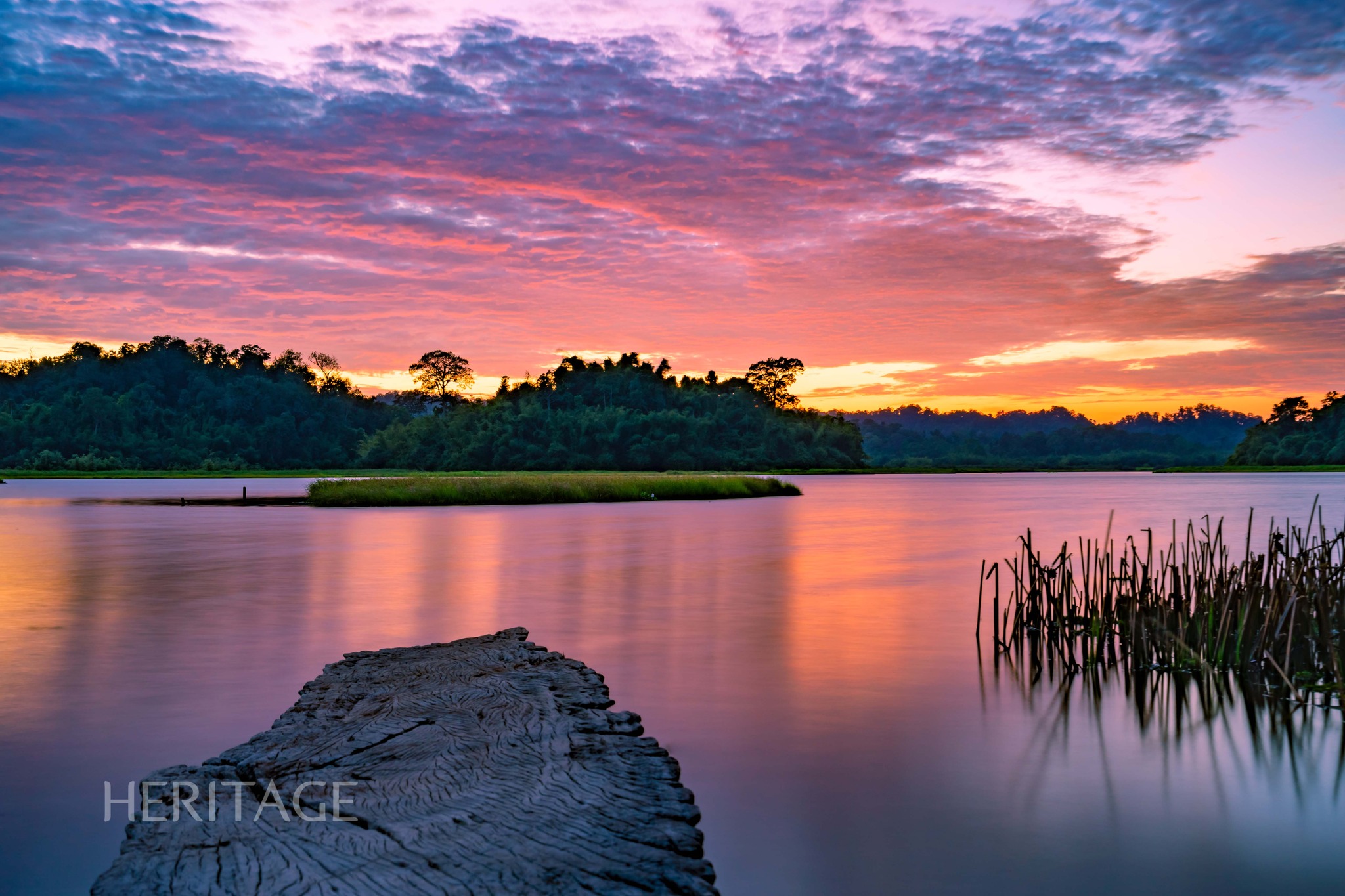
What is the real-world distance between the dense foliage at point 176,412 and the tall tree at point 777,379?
181ft

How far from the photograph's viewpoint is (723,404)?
13288 centimetres

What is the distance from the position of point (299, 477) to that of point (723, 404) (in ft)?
186

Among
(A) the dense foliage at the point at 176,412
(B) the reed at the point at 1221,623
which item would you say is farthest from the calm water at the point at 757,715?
(A) the dense foliage at the point at 176,412

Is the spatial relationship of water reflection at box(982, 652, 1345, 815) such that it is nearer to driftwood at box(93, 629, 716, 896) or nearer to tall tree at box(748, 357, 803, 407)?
driftwood at box(93, 629, 716, 896)

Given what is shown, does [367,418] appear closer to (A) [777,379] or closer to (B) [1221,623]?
(A) [777,379]

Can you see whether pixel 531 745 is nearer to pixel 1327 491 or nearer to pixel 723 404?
pixel 1327 491

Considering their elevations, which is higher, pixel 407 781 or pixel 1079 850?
pixel 407 781

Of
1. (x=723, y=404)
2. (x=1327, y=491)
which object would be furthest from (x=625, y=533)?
(x=723, y=404)

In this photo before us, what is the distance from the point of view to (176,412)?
124000mm

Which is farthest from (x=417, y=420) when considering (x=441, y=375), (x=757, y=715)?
(x=757, y=715)

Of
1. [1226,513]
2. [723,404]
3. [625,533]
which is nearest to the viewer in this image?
[625,533]

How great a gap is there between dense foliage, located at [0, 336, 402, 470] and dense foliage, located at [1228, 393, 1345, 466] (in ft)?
421

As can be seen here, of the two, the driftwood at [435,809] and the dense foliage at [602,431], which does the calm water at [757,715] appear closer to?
the driftwood at [435,809]

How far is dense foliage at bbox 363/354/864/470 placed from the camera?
117 meters
